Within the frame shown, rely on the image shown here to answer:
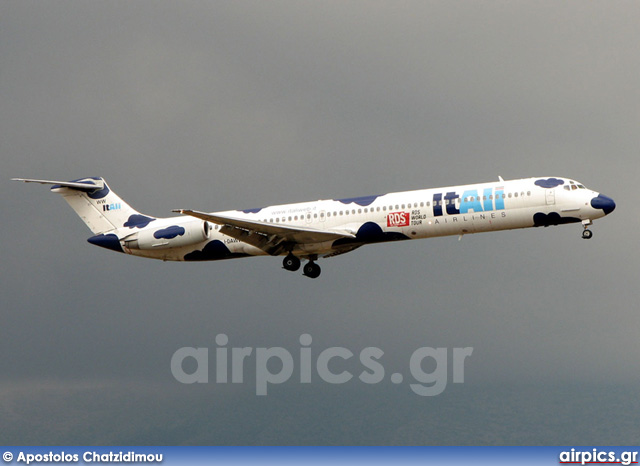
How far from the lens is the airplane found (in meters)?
44.0

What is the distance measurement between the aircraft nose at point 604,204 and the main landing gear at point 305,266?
519 inches

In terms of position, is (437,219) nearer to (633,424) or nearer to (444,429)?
(444,429)

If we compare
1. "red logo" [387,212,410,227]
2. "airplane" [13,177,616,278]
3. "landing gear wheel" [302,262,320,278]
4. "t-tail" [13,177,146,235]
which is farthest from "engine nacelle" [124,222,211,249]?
"red logo" [387,212,410,227]

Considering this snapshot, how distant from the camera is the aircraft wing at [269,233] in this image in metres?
45.5

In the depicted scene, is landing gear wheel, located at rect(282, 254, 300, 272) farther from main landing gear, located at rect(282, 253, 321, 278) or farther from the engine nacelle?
the engine nacelle

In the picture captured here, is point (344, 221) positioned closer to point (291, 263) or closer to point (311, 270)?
point (291, 263)

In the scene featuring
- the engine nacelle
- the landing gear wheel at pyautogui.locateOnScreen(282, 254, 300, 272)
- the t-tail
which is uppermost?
the t-tail

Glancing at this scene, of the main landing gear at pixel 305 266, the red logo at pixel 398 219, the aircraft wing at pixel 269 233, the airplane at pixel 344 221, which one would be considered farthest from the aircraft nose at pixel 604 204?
the main landing gear at pixel 305 266

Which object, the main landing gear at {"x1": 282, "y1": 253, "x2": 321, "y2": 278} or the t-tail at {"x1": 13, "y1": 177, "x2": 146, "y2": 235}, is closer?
the main landing gear at {"x1": 282, "y1": 253, "x2": 321, "y2": 278}

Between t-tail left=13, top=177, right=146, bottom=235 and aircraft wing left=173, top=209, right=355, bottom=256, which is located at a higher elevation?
t-tail left=13, top=177, right=146, bottom=235

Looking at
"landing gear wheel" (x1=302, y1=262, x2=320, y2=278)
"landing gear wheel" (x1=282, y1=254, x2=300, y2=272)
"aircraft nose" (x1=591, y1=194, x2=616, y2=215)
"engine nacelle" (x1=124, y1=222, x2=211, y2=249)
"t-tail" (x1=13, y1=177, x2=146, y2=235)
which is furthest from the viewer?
"t-tail" (x1=13, y1=177, x2=146, y2=235)

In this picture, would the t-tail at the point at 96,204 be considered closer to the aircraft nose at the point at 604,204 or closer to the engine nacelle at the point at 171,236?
the engine nacelle at the point at 171,236

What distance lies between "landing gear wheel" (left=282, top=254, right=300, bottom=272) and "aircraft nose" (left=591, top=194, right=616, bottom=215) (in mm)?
13473

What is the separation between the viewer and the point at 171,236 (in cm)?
4941
